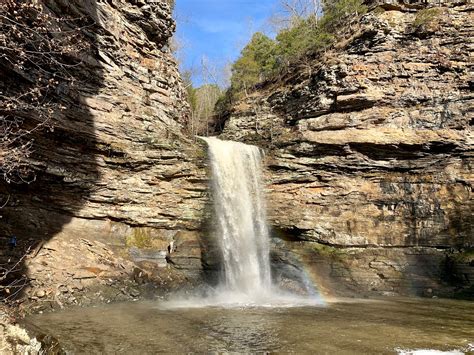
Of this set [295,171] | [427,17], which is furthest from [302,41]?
[295,171]

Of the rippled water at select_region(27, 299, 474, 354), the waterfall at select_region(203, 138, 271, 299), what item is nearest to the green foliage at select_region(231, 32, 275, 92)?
the waterfall at select_region(203, 138, 271, 299)

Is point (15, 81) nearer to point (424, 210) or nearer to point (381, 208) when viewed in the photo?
point (381, 208)

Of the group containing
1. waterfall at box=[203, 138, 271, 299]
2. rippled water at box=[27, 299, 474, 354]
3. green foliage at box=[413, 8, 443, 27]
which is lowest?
rippled water at box=[27, 299, 474, 354]

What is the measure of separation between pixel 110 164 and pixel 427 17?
56.5ft

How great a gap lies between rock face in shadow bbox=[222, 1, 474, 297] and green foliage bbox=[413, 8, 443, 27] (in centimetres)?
5

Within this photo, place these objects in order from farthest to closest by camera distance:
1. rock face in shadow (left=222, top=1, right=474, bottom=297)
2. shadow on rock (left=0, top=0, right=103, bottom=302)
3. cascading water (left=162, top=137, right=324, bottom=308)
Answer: rock face in shadow (left=222, top=1, right=474, bottom=297) → cascading water (left=162, top=137, right=324, bottom=308) → shadow on rock (left=0, top=0, right=103, bottom=302)

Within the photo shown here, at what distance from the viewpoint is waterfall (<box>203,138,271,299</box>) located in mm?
17828

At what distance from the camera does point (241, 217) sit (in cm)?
1898

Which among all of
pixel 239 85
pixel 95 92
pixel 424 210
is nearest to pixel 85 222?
pixel 95 92

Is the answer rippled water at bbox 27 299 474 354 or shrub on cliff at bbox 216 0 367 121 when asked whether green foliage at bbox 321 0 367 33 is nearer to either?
shrub on cliff at bbox 216 0 367 121

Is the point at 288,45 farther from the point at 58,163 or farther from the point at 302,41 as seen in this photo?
the point at 58,163

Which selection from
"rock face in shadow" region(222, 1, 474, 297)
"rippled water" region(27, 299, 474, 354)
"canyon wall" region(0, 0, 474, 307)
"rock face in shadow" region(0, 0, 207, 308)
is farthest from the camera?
"rock face in shadow" region(222, 1, 474, 297)

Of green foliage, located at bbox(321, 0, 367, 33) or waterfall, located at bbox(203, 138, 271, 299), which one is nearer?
waterfall, located at bbox(203, 138, 271, 299)

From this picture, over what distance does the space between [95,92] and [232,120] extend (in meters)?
11.6
